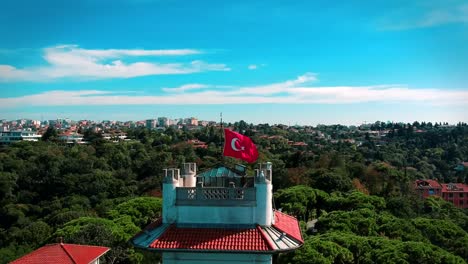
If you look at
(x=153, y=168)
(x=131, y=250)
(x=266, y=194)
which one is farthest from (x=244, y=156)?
(x=153, y=168)

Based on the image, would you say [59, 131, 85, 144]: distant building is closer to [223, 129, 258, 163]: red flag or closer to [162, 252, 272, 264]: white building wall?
[223, 129, 258, 163]: red flag

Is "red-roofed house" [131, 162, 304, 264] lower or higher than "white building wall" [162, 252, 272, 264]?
higher

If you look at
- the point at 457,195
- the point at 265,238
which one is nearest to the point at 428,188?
the point at 457,195

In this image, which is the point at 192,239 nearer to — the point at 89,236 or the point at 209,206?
the point at 209,206

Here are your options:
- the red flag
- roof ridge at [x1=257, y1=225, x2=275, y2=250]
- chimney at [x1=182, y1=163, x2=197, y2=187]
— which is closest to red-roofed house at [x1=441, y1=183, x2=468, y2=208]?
the red flag

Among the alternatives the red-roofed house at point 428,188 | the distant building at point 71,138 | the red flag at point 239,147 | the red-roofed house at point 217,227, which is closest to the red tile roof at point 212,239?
the red-roofed house at point 217,227

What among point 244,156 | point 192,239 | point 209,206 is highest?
point 244,156
